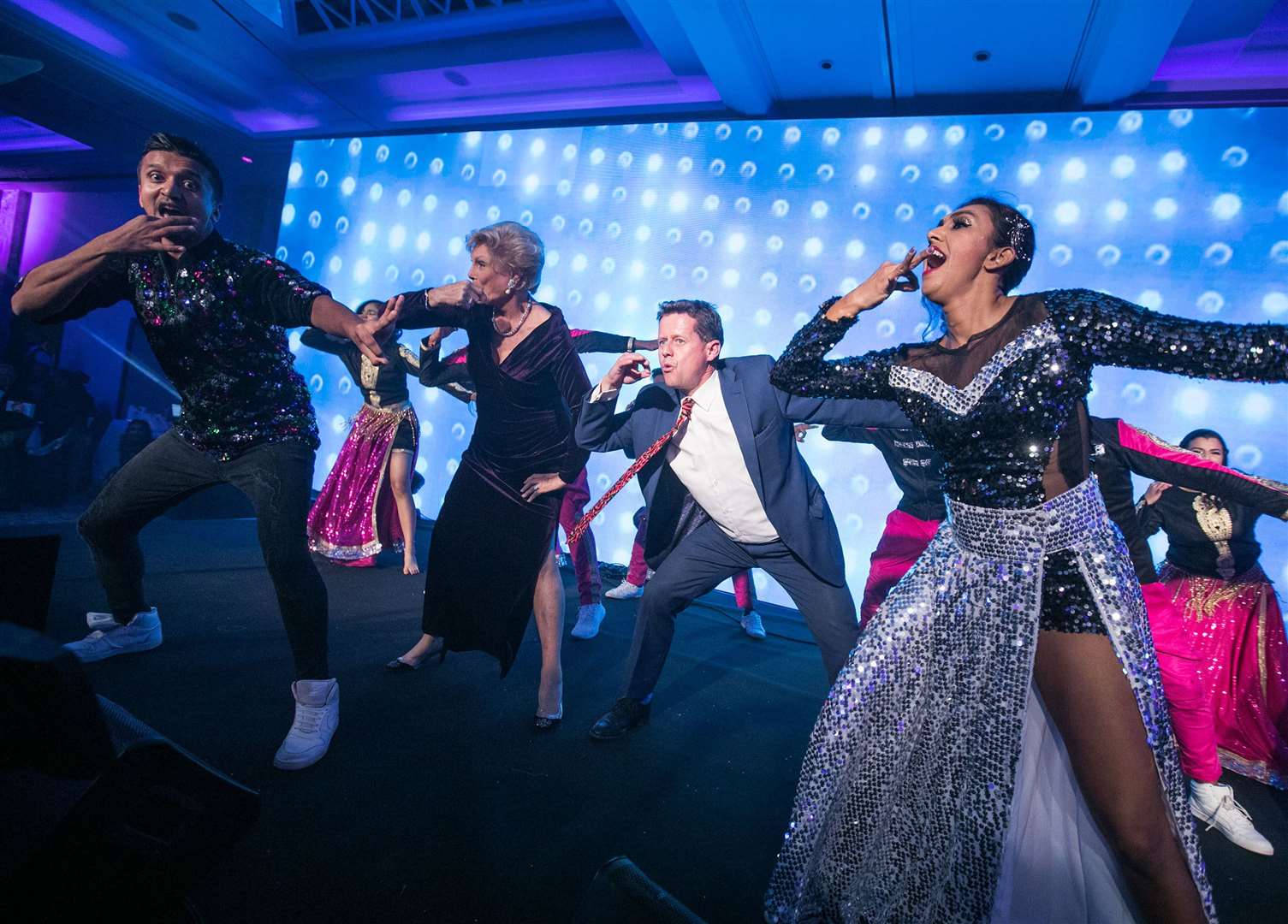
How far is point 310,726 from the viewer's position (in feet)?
7.06

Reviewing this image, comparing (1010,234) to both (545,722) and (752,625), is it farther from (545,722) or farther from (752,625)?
(752,625)

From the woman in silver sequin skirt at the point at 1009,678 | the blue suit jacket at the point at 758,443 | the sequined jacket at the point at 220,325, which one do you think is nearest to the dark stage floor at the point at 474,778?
the woman in silver sequin skirt at the point at 1009,678

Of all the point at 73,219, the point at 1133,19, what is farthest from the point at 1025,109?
the point at 73,219

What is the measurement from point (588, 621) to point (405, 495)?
2025 millimetres

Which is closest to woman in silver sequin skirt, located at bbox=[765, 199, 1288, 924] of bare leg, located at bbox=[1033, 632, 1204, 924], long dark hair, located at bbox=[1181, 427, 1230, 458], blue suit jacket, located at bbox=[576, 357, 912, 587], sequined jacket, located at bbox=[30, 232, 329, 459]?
bare leg, located at bbox=[1033, 632, 1204, 924]

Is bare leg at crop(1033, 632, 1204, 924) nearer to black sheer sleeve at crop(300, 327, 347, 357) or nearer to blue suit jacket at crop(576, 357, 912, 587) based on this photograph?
blue suit jacket at crop(576, 357, 912, 587)

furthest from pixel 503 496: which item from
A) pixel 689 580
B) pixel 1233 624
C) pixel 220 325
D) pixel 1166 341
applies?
pixel 1233 624

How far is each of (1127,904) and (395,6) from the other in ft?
22.7

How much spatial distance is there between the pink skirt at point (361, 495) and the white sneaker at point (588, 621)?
2018 mm

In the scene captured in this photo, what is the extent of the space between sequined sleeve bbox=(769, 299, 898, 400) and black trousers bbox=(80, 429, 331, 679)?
166 centimetres

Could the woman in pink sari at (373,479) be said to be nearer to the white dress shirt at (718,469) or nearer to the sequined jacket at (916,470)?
the white dress shirt at (718,469)

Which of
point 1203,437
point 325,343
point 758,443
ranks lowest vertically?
point 758,443

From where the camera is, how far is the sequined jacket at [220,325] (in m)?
2.16

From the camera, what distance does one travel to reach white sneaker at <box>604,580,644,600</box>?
5.04 m
